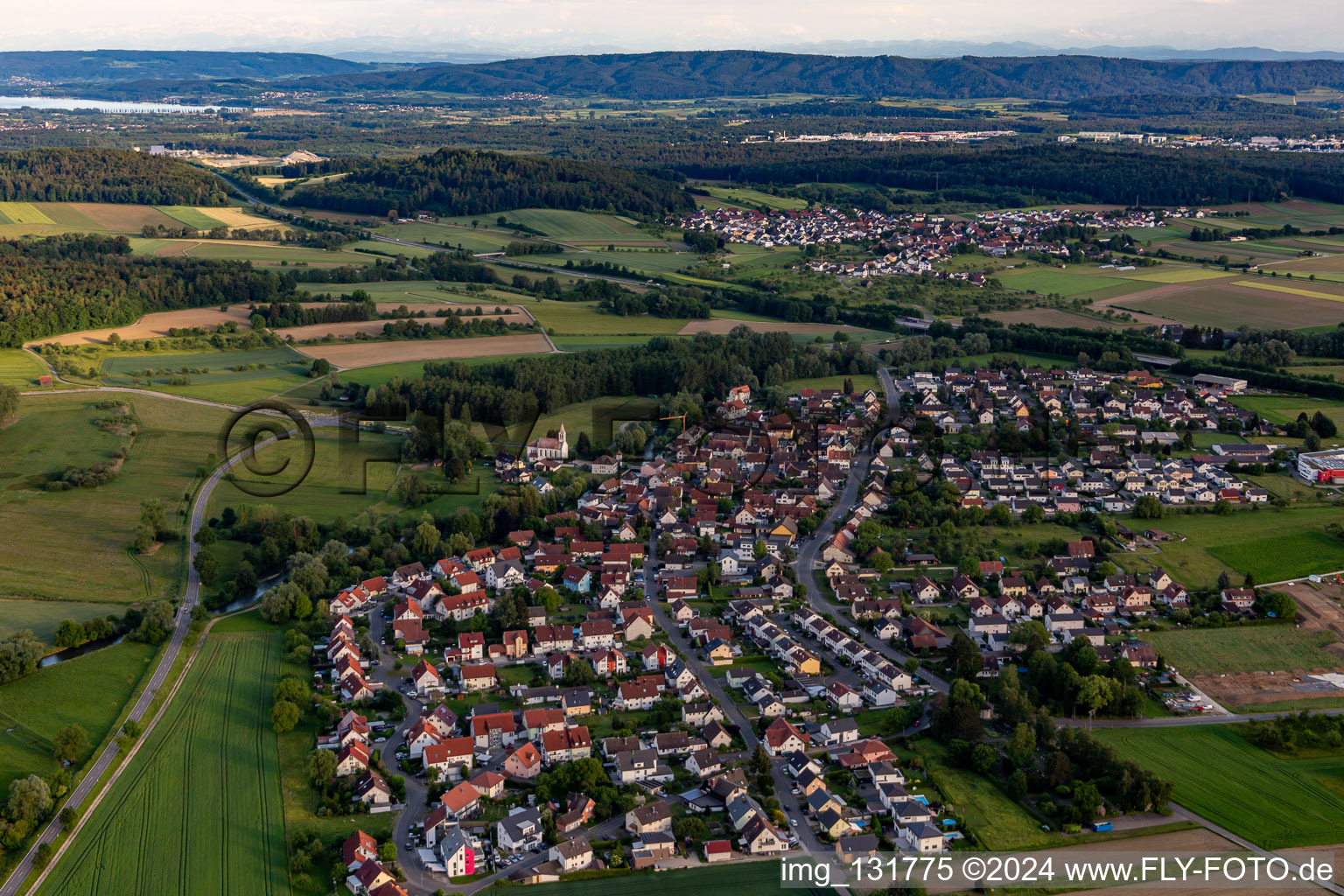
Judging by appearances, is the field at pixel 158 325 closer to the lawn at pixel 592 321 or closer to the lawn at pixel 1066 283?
the lawn at pixel 592 321

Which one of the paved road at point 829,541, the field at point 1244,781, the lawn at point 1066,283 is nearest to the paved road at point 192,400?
the paved road at point 829,541

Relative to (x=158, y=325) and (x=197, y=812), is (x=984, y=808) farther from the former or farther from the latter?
(x=158, y=325)

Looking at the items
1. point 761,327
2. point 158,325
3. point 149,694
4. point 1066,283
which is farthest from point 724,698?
point 1066,283

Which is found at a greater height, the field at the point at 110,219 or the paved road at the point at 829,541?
the field at the point at 110,219

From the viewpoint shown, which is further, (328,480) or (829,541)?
(328,480)

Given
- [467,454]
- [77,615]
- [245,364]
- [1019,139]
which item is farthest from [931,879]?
[1019,139]

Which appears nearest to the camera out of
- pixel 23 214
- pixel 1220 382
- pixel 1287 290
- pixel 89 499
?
pixel 89 499
